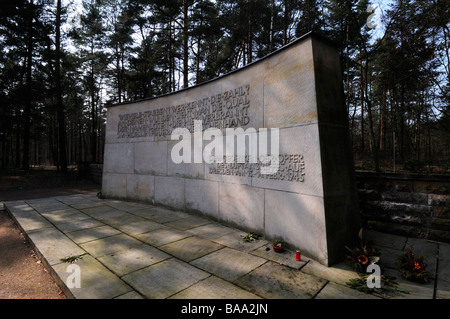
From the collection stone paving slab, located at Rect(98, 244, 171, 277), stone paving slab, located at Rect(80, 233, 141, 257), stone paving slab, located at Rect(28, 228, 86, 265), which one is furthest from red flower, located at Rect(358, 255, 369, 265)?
stone paving slab, located at Rect(28, 228, 86, 265)

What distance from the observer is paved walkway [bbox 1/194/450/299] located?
104 inches

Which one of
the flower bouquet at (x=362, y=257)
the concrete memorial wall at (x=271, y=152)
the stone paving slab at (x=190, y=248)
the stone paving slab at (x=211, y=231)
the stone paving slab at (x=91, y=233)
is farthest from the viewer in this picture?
the stone paving slab at (x=211, y=231)

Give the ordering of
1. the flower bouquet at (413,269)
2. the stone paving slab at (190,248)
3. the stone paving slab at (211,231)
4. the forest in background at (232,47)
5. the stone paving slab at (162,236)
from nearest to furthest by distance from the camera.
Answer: the flower bouquet at (413,269) < the stone paving slab at (190,248) < the stone paving slab at (162,236) < the stone paving slab at (211,231) < the forest in background at (232,47)

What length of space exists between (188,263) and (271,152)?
2.51 m

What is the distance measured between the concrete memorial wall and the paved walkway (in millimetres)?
559

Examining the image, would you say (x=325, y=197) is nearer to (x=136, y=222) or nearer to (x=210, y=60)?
(x=136, y=222)

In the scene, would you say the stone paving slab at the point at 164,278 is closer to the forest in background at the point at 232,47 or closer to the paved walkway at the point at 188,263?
the paved walkway at the point at 188,263

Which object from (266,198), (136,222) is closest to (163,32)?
(136,222)

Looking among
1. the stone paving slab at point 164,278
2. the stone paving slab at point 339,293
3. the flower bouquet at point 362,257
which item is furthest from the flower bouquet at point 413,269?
the stone paving slab at point 164,278

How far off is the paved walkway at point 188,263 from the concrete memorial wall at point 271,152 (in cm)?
56

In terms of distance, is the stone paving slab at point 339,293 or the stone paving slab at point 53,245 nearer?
the stone paving slab at point 339,293

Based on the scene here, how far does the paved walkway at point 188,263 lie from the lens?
8.63 ft

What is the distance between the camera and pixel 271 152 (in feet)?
14.0

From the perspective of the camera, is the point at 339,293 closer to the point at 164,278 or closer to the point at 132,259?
the point at 164,278
